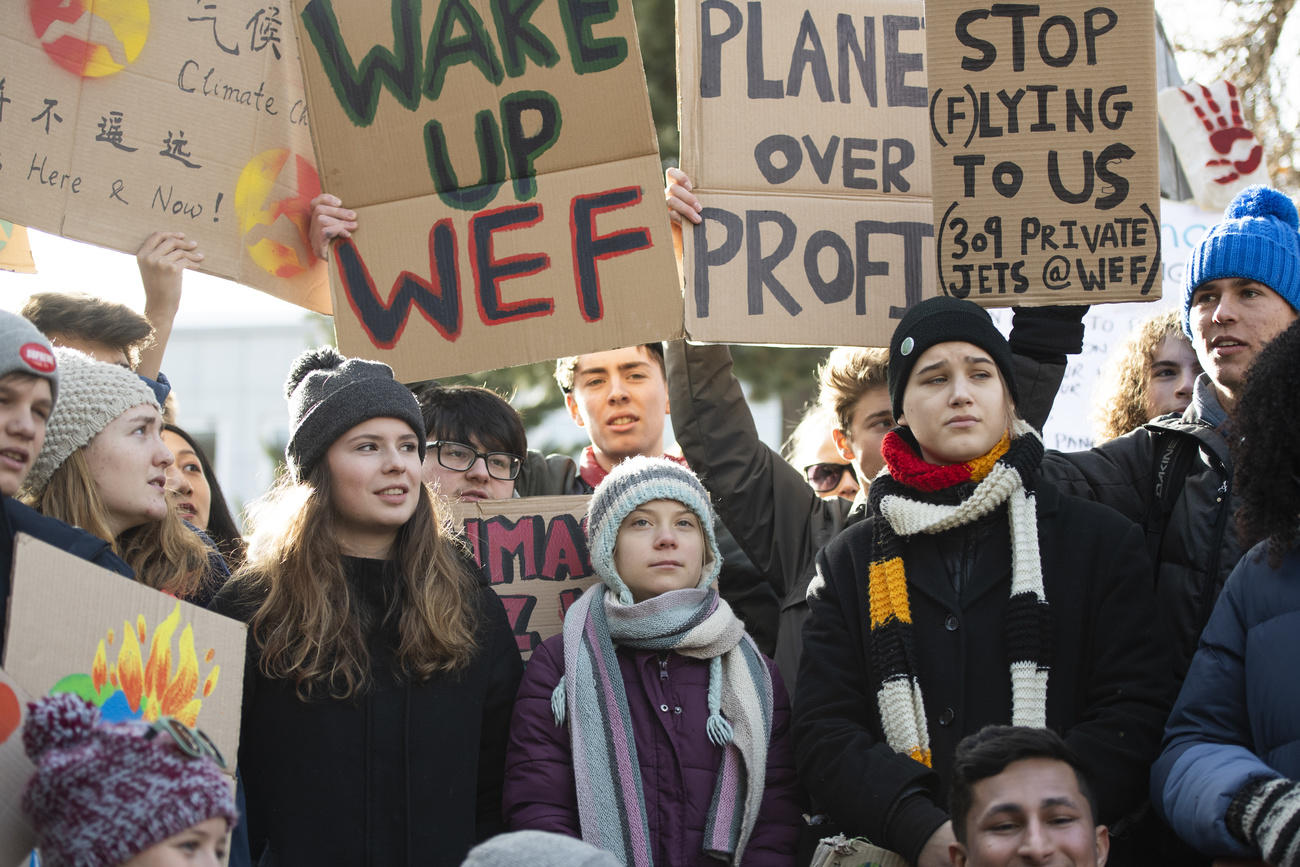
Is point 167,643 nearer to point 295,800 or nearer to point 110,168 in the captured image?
point 295,800

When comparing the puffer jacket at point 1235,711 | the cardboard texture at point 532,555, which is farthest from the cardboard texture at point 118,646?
the puffer jacket at point 1235,711

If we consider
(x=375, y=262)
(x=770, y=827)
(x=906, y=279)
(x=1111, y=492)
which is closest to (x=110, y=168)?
(x=375, y=262)

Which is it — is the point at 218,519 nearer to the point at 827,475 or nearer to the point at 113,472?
the point at 113,472

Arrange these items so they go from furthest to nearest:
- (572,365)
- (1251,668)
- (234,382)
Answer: (234,382) → (572,365) → (1251,668)

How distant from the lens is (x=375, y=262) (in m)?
4.04

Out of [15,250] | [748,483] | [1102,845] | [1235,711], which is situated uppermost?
[15,250]

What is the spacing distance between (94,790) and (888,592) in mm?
1694

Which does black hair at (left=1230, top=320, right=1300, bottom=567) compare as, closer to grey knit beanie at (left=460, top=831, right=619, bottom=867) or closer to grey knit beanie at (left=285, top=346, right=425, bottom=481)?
grey knit beanie at (left=460, top=831, right=619, bottom=867)

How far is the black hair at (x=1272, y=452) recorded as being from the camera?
2830mm

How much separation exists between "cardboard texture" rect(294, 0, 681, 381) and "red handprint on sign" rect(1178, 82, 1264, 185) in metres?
3.40

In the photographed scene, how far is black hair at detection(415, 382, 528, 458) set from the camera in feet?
14.5

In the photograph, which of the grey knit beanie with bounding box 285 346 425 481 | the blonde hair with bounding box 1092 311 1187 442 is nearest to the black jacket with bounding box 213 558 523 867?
the grey knit beanie with bounding box 285 346 425 481

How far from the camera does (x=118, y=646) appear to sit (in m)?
2.66

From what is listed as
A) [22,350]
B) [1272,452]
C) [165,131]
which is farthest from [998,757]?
[165,131]
